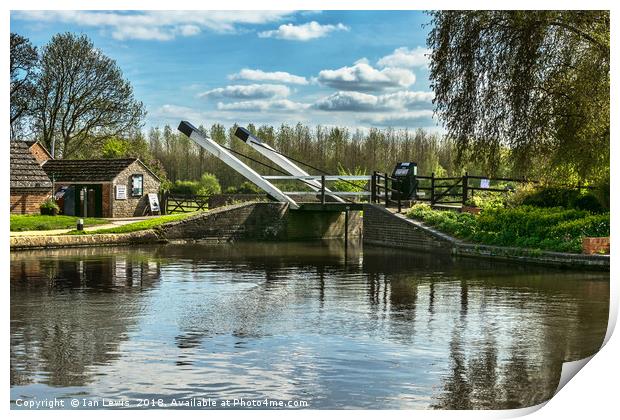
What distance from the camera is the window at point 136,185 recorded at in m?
31.3

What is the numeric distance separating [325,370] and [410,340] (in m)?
1.71

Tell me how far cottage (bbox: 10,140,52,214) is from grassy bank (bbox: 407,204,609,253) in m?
9.88

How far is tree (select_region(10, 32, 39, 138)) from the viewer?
54.0 ft

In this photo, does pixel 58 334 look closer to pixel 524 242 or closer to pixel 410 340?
pixel 410 340

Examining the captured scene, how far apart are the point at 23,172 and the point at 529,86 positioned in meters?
12.9

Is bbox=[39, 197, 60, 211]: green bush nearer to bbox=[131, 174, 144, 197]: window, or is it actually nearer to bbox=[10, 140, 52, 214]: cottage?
bbox=[10, 140, 52, 214]: cottage

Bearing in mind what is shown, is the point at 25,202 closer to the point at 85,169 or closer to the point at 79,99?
the point at 79,99

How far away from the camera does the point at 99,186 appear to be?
30.1 m

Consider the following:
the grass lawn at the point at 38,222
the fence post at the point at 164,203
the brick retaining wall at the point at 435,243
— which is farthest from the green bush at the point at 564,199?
the fence post at the point at 164,203

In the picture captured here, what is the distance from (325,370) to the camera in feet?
25.3

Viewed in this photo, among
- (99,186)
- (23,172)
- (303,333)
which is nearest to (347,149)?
(99,186)

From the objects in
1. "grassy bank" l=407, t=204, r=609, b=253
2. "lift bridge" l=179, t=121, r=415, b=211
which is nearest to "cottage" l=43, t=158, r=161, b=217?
"lift bridge" l=179, t=121, r=415, b=211

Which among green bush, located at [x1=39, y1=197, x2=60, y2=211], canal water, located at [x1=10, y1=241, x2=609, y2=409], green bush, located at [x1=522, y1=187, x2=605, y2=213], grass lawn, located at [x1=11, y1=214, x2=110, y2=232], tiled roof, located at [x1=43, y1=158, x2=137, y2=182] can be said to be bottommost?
canal water, located at [x1=10, y1=241, x2=609, y2=409]

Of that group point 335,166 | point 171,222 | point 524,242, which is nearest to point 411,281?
point 524,242
